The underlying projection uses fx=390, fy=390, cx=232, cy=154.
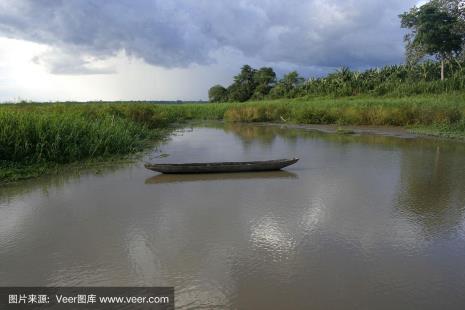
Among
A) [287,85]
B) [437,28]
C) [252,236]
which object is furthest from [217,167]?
[287,85]

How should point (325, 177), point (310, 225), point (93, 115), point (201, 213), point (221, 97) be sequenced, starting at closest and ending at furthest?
1. point (310, 225)
2. point (201, 213)
3. point (325, 177)
4. point (93, 115)
5. point (221, 97)

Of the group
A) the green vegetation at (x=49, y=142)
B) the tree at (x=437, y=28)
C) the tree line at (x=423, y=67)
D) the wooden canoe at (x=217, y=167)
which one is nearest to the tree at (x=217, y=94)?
the tree line at (x=423, y=67)

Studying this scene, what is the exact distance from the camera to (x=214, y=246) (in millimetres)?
4754

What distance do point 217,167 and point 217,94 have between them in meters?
44.0

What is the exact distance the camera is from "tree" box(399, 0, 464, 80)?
26023mm

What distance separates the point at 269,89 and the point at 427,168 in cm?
3580

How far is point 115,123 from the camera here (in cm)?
1284

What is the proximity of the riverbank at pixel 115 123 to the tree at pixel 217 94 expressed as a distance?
20684mm

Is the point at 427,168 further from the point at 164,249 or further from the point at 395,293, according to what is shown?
the point at 164,249

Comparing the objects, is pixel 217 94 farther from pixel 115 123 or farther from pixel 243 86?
pixel 115 123

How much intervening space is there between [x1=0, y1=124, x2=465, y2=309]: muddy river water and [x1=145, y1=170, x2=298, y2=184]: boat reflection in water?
4cm

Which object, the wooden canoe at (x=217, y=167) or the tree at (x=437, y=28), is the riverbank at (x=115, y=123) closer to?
the wooden canoe at (x=217, y=167)

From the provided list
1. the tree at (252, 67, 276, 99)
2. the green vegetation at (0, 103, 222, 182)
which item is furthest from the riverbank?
the tree at (252, 67, 276, 99)

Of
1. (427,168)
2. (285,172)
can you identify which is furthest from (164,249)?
(427,168)
